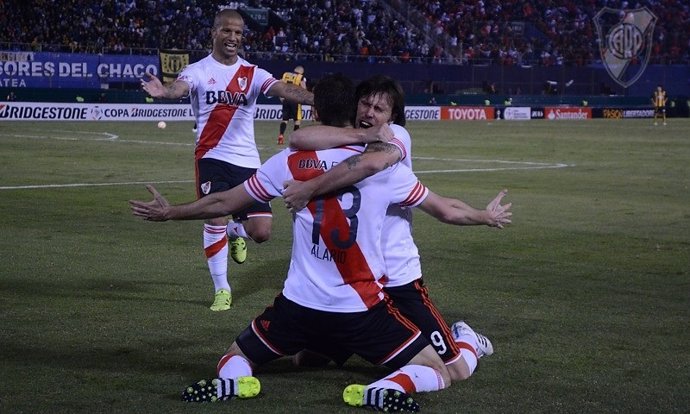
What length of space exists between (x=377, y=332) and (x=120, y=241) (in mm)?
6793

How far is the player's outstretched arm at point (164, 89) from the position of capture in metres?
8.60

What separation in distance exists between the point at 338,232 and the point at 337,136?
0.50m

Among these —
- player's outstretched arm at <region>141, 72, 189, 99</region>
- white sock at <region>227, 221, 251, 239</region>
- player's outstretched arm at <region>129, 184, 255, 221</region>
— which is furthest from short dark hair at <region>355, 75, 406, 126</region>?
white sock at <region>227, 221, 251, 239</region>

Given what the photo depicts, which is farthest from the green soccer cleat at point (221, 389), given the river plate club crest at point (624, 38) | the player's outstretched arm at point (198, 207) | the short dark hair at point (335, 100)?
the river plate club crest at point (624, 38)

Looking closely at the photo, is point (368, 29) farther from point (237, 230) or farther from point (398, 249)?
point (398, 249)

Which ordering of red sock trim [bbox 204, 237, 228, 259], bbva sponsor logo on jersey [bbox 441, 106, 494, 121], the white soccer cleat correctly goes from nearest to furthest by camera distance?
the white soccer cleat → red sock trim [bbox 204, 237, 228, 259] → bbva sponsor logo on jersey [bbox 441, 106, 494, 121]

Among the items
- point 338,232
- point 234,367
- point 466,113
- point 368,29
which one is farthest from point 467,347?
point 368,29

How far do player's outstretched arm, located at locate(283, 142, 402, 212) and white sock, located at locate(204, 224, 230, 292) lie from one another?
321 centimetres

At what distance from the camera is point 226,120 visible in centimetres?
934

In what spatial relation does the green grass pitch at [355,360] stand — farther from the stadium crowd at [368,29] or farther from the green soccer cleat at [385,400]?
the stadium crowd at [368,29]

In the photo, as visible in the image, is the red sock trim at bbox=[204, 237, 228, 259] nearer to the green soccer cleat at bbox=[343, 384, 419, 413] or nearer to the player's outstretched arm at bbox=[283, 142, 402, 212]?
the player's outstretched arm at bbox=[283, 142, 402, 212]

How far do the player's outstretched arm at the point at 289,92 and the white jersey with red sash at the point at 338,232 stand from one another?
9.54 feet

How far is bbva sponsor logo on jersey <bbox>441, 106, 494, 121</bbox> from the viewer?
52.0 meters

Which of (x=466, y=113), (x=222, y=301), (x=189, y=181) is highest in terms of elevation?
(x=222, y=301)
